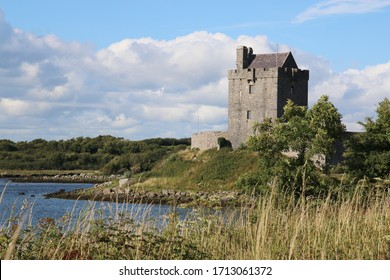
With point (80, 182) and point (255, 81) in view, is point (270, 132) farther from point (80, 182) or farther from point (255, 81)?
point (80, 182)

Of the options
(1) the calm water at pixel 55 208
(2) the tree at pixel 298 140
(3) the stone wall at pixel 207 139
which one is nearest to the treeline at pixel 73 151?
(3) the stone wall at pixel 207 139

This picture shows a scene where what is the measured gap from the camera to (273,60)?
1967 inches

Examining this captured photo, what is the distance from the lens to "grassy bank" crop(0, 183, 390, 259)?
714cm

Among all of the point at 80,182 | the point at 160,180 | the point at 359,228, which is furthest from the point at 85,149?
the point at 359,228

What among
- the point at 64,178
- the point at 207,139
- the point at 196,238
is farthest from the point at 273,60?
the point at 64,178

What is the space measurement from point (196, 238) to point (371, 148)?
25.5m

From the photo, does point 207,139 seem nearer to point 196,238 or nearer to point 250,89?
point 250,89

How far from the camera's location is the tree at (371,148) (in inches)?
1209

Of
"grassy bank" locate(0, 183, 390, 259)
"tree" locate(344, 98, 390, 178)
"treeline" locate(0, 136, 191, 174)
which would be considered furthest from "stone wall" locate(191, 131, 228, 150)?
"grassy bank" locate(0, 183, 390, 259)

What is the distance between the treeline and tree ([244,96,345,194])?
59512mm

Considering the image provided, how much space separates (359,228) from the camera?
8.80 meters

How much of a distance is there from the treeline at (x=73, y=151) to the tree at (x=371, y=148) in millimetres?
60182

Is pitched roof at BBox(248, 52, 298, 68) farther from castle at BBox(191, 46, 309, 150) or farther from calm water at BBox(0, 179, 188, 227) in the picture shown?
calm water at BBox(0, 179, 188, 227)
